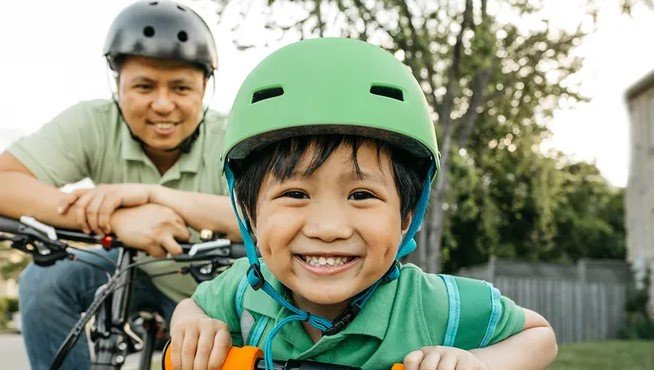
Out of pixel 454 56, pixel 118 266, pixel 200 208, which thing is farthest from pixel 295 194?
pixel 454 56

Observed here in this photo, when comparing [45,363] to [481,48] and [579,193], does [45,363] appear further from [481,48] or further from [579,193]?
[579,193]

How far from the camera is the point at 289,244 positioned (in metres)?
2.16

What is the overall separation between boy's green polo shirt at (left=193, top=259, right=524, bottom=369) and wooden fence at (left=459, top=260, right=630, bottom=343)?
20.4 m

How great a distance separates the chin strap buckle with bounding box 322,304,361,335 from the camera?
2227 mm

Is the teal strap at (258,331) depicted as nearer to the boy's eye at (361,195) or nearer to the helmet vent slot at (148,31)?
the boy's eye at (361,195)

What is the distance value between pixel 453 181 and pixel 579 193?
24.3 metres

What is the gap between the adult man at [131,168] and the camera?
2879 mm

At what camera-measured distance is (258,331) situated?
2.38 metres

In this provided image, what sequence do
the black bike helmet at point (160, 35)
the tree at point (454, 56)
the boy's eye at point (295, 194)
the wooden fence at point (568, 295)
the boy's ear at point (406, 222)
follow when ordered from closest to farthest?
the boy's eye at point (295, 194) < the boy's ear at point (406, 222) < the black bike helmet at point (160, 35) < the tree at point (454, 56) < the wooden fence at point (568, 295)

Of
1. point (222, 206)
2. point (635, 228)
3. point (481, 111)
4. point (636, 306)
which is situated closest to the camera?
point (222, 206)

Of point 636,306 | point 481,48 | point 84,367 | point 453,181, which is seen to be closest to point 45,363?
point 84,367

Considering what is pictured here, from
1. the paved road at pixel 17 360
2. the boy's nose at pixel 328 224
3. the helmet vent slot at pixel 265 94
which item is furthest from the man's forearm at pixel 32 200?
the paved road at pixel 17 360

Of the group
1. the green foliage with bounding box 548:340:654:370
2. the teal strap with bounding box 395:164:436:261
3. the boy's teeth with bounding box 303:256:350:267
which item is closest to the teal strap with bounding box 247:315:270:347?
the boy's teeth with bounding box 303:256:350:267

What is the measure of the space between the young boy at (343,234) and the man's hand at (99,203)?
1.94 feet
